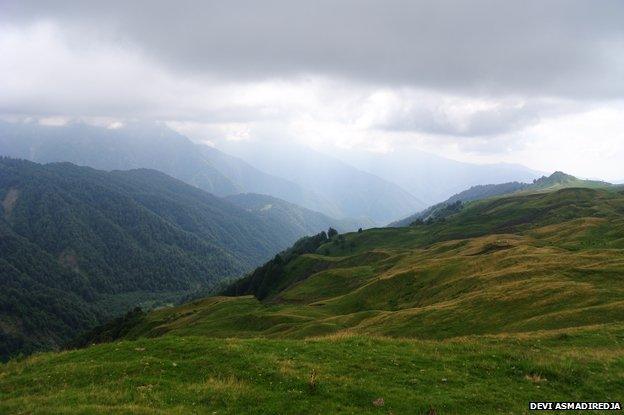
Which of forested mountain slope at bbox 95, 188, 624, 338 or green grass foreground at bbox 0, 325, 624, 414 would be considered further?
forested mountain slope at bbox 95, 188, 624, 338

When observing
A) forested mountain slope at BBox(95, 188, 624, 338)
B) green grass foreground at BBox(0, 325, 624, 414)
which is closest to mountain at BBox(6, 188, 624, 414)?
green grass foreground at BBox(0, 325, 624, 414)

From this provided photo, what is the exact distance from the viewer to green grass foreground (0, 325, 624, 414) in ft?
70.7

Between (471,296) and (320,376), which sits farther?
(471,296)

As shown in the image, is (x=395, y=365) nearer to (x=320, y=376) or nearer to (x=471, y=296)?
(x=320, y=376)

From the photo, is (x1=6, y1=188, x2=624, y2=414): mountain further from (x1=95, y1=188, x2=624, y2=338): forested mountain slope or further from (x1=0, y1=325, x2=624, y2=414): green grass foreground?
(x1=95, y1=188, x2=624, y2=338): forested mountain slope

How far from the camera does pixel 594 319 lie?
1486 inches

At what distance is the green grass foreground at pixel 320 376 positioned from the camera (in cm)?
2155

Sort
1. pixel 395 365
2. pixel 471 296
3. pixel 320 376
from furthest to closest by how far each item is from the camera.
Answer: pixel 471 296 < pixel 395 365 < pixel 320 376

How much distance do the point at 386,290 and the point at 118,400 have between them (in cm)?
6271

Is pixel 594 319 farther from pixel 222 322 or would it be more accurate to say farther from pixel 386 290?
pixel 222 322

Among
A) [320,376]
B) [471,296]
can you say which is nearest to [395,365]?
[320,376]

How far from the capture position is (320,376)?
24.5 meters

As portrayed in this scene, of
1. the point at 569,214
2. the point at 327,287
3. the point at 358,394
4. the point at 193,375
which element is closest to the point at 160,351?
the point at 193,375

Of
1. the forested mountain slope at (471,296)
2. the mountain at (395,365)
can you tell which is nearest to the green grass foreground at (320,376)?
the mountain at (395,365)
